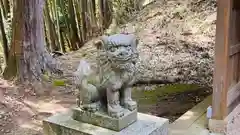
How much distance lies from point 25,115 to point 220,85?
7.32ft

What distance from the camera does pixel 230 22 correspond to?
8.84 feet

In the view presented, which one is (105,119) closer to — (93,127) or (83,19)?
(93,127)

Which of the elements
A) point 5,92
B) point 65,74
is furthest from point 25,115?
point 65,74

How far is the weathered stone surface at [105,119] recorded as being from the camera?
201 centimetres

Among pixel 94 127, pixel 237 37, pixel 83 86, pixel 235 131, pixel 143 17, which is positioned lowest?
pixel 235 131

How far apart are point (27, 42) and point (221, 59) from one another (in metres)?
2.78

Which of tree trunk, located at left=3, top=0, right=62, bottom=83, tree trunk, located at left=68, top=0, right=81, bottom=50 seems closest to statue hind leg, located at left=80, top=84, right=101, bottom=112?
tree trunk, located at left=3, top=0, right=62, bottom=83

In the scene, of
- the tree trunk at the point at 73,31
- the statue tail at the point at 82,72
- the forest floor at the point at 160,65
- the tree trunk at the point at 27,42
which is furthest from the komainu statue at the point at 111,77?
the tree trunk at the point at 73,31

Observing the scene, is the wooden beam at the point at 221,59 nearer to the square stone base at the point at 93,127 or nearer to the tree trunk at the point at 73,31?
the square stone base at the point at 93,127

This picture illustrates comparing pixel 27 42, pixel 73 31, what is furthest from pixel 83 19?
pixel 27 42

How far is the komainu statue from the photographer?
183 cm

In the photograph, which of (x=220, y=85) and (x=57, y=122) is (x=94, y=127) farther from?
(x=220, y=85)

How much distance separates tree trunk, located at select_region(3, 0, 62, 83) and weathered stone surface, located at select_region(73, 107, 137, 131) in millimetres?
2522

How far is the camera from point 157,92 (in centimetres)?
437
